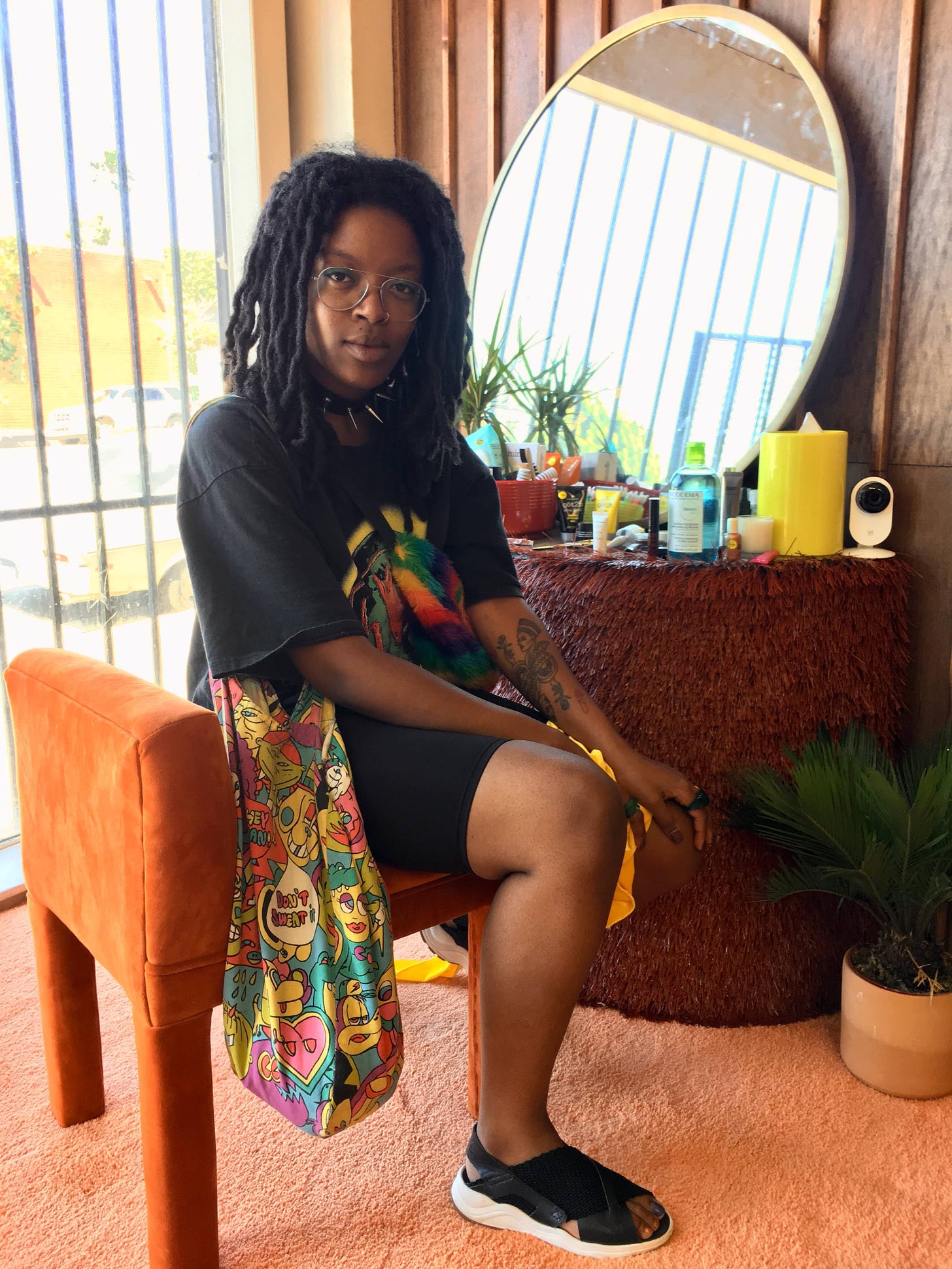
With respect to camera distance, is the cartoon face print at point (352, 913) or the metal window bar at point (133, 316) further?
the metal window bar at point (133, 316)

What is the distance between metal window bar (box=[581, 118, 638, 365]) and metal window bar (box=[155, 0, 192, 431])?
33.1 inches

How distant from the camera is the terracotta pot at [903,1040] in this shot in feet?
4.66

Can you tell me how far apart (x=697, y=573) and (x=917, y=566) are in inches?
15.3

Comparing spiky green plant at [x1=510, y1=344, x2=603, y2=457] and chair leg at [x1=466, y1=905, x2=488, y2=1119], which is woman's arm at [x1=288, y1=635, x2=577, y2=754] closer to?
chair leg at [x1=466, y1=905, x2=488, y2=1119]

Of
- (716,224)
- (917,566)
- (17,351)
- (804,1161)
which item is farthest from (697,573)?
(17,351)

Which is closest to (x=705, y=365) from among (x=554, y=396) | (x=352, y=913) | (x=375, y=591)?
(x=554, y=396)

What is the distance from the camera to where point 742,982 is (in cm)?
162

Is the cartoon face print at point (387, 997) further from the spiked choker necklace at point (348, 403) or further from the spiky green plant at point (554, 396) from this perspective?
the spiky green plant at point (554, 396)

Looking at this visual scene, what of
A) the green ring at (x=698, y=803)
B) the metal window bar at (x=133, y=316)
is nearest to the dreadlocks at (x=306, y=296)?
the green ring at (x=698, y=803)

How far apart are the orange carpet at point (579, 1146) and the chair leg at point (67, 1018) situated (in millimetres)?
39

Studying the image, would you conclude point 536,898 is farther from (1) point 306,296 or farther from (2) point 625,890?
(1) point 306,296

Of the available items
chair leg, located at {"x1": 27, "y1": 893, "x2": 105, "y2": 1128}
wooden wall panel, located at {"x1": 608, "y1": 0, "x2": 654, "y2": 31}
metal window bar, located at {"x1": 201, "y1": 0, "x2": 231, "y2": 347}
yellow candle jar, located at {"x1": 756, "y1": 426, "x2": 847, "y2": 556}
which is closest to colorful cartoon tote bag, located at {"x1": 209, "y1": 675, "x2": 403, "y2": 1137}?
chair leg, located at {"x1": 27, "y1": 893, "x2": 105, "y2": 1128}

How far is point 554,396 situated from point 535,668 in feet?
2.65

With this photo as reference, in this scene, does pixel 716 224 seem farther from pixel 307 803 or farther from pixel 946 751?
pixel 307 803
